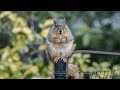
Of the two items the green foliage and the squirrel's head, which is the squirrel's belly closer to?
the squirrel's head

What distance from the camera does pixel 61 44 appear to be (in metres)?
2.27

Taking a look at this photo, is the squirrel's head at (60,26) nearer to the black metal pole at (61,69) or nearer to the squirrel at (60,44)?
the squirrel at (60,44)

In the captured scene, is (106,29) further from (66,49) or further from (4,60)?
(66,49)

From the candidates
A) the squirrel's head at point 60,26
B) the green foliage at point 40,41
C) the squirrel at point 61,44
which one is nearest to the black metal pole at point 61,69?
the squirrel at point 61,44

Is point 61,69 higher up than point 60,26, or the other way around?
point 60,26

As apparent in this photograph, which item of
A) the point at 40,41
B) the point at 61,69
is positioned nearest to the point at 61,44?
the point at 61,69

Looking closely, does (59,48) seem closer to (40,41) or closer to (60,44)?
(60,44)

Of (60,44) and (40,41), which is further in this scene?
(40,41)

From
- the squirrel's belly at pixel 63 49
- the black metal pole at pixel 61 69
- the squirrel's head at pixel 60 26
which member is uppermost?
the squirrel's head at pixel 60 26

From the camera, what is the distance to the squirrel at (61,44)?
2254mm

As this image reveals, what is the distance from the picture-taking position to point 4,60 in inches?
141

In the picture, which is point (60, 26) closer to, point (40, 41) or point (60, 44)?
point (60, 44)

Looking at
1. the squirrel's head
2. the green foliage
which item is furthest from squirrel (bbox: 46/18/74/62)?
the green foliage
